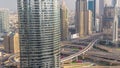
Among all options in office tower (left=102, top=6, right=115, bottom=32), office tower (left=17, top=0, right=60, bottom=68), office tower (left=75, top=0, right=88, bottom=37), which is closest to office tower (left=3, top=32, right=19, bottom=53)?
office tower (left=17, top=0, right=60, bottom=68)

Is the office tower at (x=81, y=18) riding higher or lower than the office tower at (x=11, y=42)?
higher

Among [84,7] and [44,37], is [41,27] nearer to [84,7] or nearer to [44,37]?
[44,37]

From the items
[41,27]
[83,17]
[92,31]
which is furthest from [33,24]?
[92,31]

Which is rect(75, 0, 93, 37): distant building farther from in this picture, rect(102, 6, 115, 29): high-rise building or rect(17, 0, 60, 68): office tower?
rect(17, 0, 60, 68): office tower

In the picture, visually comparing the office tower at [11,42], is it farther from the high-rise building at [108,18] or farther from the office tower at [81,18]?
the high-rise building at [108,18]

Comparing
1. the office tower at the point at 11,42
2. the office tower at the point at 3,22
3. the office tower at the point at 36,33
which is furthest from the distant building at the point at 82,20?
the office tower at the point at 36,33
